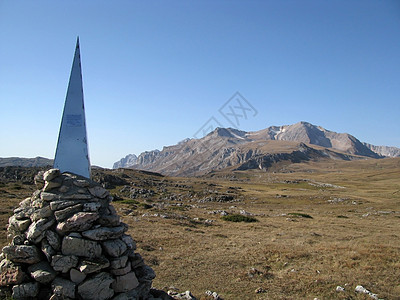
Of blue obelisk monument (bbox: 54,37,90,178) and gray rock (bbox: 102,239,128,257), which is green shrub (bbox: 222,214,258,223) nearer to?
gray rock (bbox: 102,239,128,257)

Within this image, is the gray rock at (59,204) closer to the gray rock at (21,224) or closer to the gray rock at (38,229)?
the gray rock at (38,229)

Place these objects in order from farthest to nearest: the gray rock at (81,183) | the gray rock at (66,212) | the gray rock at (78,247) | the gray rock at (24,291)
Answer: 1. the gray rock at (81,183)
2. the gray rock at (66,212)
3. the gray rock at (78,247)
4. the gray rock at (24,291)

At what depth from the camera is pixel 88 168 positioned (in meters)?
12.5

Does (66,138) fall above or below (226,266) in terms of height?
above

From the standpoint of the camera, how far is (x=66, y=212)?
10625mm

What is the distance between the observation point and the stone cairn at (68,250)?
32.3 ft

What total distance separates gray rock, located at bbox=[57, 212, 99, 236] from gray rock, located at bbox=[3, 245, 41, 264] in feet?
3.90

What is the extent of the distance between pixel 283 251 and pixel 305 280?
5.68 metres

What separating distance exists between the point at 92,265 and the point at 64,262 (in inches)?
41.7

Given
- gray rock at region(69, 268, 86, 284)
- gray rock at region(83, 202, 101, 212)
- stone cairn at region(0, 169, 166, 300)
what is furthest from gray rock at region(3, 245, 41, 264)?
gray rock at region(83, 202, 101, 212)

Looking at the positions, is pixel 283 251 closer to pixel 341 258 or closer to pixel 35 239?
pixel 341 258

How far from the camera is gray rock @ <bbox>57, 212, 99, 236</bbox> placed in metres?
10.2

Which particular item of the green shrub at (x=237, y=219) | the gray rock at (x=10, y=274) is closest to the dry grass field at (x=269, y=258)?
the green shrub at (x=237, y=219)

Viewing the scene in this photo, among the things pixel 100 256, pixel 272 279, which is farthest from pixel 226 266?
pixel 100 256
